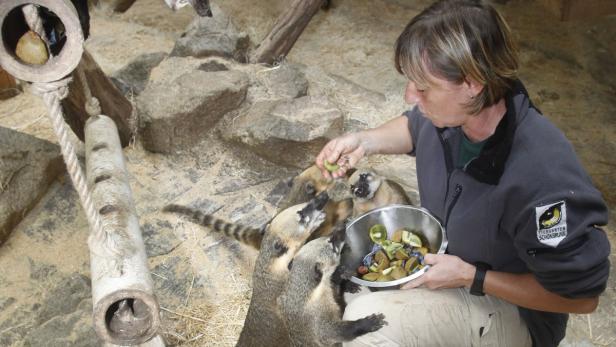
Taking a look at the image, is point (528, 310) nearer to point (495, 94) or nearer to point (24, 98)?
point (495, 94)

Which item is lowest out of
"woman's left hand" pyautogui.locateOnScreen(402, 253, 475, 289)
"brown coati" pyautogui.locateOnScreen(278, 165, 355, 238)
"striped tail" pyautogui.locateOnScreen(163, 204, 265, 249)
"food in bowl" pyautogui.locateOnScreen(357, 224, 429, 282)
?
Result: "striped tail" pyautogui.locateOnScreen(163, 204, 265, 249)

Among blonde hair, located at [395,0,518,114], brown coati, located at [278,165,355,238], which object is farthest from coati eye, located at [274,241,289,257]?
blonde hair, located at [395,0,518,114]

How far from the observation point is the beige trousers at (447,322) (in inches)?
107

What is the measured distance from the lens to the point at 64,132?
6.66 ft

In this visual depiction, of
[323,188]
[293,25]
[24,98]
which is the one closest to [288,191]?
[323,188]

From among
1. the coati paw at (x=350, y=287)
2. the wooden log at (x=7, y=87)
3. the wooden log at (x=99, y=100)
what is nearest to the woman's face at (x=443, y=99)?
the coati paw at (x=350, y=287)

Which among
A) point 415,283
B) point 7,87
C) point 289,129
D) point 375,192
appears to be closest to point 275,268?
point 375,192

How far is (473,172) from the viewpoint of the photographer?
8.33ft

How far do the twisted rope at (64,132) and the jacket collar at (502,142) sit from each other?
5.17 ft

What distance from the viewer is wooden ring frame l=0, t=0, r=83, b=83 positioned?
171 centimetres

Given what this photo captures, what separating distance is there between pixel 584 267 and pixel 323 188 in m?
2.46

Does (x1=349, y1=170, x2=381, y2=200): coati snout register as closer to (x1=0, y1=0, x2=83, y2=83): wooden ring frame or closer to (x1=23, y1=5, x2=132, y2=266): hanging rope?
(x1=23, y1=5, x2=132, y2=266): hanging rope

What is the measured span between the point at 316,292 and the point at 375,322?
0.71m

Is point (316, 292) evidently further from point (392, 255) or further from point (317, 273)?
point (392, 255)
